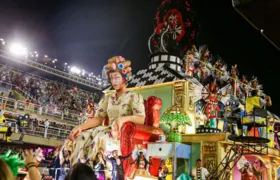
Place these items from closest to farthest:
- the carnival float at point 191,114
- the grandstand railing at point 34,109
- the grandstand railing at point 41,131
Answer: the carnival float at point 191,114, the grandstand railing at point 41,131, the grandstand railing at point 34,109

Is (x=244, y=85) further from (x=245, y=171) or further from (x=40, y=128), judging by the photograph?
(x=40, y=128)

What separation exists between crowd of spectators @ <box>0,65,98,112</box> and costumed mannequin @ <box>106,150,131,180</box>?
13.1 m

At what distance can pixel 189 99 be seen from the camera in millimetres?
8305

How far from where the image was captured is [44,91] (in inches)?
769

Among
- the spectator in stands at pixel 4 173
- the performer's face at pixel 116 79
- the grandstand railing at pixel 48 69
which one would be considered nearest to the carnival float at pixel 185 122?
the performer's face at pixel 116 79

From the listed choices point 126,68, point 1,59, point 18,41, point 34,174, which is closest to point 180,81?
point 126,68

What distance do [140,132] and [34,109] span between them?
11124 mm

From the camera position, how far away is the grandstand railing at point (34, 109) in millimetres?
14231

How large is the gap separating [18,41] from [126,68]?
17268mm

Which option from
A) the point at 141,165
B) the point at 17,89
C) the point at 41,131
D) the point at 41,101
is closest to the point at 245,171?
the point at 141,165

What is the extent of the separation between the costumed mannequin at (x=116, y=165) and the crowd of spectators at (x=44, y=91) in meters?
13.1

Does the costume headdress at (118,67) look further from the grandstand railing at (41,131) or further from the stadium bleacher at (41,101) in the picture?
the grandstand railing at (41,131)

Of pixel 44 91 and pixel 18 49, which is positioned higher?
pixel 18 49

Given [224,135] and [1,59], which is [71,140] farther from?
[1,59]
